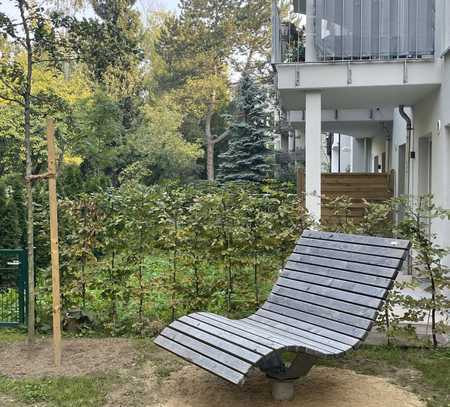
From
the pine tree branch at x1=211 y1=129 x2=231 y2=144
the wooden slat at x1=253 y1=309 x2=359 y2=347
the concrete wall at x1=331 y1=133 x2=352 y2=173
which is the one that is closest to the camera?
the wooden slat at x1=253 y1=309 x2=359 y2=347

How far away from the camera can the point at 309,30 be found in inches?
297

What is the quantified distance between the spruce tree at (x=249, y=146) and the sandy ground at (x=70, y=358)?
17.1 metres

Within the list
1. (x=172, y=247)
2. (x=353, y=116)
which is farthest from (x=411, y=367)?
(x=353, y=116)

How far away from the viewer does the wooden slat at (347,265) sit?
12.1 feet

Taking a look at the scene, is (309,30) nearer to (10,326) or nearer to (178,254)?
(178,254)

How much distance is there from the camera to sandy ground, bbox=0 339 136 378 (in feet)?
13.9

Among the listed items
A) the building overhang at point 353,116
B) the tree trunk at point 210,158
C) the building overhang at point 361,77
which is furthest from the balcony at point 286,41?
the tree trunk at point 210,158

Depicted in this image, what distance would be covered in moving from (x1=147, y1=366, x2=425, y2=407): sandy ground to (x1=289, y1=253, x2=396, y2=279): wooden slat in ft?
2.60

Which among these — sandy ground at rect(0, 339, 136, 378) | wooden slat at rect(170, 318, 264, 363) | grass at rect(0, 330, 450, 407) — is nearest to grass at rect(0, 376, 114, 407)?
grass at rect(0, 330, 450, 407)

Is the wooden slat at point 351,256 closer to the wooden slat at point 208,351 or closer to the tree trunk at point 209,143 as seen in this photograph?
the wooden slat at point 208,351

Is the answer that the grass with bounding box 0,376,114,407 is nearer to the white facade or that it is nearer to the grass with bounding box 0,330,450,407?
the grass with bounding box 0,330,450,407

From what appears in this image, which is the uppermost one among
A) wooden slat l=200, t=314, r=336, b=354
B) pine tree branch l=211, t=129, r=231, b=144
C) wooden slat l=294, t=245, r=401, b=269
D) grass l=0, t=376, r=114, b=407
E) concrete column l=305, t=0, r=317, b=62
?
pine tree branch l=211, t=129, r=231, b=144

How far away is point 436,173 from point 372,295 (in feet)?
13.9

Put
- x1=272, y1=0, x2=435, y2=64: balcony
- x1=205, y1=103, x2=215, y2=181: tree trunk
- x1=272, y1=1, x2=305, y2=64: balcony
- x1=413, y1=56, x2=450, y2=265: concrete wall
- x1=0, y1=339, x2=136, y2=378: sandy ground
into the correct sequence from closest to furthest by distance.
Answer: x1=0, y1=339, x2=136, y2=378: sandy ground → x1=413, y1=56, x2=450, y2=265: concrete wall → x1=272, y1=0, x2=435, y2=64: balcony → x1=272, y1=1, x2=305, y2=64: balcony → x1=205, y1=103, x2=215, y2=181: tree trunk
